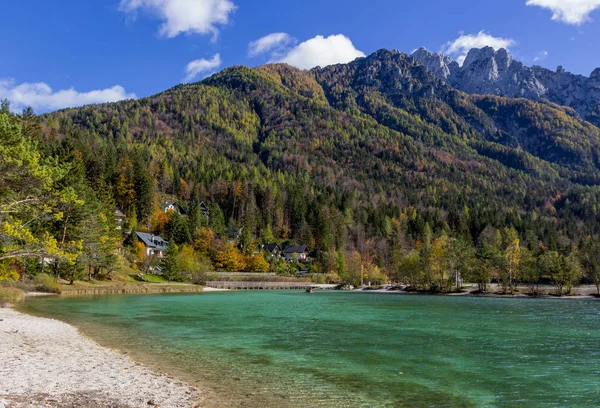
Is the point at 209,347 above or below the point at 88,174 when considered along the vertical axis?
below

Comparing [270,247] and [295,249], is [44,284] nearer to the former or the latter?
[270,247]

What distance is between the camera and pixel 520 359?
2208cm

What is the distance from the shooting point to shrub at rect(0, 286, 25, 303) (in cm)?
4289

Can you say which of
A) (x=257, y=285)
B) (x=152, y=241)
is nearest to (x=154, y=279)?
(x=152, y=241)

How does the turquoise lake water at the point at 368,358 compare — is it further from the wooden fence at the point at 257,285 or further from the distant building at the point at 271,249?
the distant building at the point at 271,249

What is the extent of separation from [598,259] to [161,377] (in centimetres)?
10547

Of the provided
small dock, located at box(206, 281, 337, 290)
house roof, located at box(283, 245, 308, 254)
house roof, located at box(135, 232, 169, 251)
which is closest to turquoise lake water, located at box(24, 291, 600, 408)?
small dock, located at box(206, 281, 337, 290)

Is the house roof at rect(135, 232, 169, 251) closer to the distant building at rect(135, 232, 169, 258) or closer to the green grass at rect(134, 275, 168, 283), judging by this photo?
the distant building at rect(135, 232, 169, 258)

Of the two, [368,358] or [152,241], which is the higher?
[152,241]

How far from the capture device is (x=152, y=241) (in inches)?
4599

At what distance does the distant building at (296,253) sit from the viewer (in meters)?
148

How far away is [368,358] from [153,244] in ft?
340

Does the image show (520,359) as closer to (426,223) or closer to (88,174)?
(88,174)

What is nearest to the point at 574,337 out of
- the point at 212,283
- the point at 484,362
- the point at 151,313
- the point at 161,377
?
the point at 484,362
